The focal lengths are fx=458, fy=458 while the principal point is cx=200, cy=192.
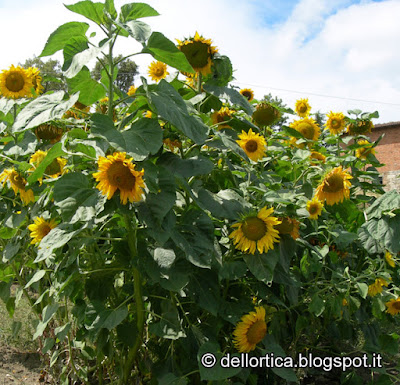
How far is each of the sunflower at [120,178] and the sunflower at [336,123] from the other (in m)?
2.22

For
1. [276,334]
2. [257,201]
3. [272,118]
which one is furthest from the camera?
[272,118]

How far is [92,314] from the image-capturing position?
65.7 inches

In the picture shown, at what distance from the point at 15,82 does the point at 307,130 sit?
1.78 meters

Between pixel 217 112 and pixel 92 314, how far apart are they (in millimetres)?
1056

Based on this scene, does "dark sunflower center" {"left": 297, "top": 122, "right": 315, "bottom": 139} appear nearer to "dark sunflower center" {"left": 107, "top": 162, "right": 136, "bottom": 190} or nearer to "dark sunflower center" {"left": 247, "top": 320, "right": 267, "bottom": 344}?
"dark sunflower center" {"left": 247, "top": 320, "right": 267, "bottom": 344}

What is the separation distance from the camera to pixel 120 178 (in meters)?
1.35

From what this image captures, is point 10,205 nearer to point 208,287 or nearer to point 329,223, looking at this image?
point 208,287

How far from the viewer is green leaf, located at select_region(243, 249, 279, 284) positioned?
5.20 ft

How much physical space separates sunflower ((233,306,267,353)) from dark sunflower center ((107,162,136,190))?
2.32 ft

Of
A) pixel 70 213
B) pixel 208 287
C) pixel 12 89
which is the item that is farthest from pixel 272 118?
pixel 12 89

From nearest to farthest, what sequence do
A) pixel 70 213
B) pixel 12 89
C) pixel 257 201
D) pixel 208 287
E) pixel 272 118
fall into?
pixel 70 213
pixel 208 287
pixel 257 201
pixel 272 118
pixel 12 89

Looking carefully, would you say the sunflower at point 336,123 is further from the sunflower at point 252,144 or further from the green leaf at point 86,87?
the green leaf at point 86,87

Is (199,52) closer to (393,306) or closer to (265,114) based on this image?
(265,114)

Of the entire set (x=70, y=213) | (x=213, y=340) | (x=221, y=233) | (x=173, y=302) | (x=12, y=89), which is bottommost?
(x=213, y=340)
